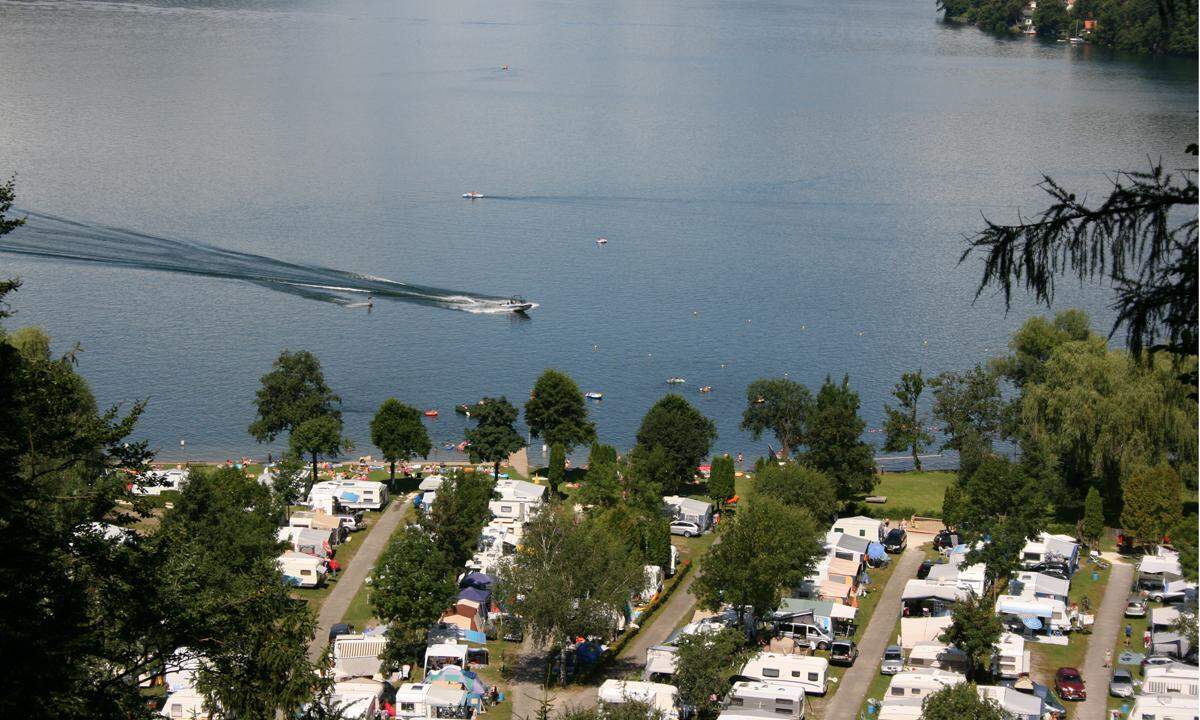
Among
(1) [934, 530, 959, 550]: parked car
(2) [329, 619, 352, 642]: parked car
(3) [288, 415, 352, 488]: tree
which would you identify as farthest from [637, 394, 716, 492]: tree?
(2) [329, 619, 352, 642]: parked car

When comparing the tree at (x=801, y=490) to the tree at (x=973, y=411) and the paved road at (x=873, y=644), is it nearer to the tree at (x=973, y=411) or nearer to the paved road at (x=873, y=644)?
the paved road at (x=873, y=644)

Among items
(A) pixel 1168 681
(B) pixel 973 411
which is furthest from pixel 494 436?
(A) pixel 1168 681

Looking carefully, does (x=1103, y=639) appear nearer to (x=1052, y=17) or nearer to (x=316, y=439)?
(x=316, y=439)

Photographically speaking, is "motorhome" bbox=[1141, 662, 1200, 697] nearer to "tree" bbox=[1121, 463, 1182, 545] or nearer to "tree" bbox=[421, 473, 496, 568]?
"tree" bbox=[1121, 463, 1182, 545]

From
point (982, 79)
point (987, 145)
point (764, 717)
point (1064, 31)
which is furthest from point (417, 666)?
point (1064, 31)

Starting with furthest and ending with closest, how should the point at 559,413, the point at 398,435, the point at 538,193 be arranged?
the point at 538,193, the point at 559,413, the point at 398,435

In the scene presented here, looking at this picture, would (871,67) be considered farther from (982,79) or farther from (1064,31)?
(1064,31)

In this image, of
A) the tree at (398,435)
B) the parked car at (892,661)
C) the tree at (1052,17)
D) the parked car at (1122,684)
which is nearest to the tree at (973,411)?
the tree at (398,435)
